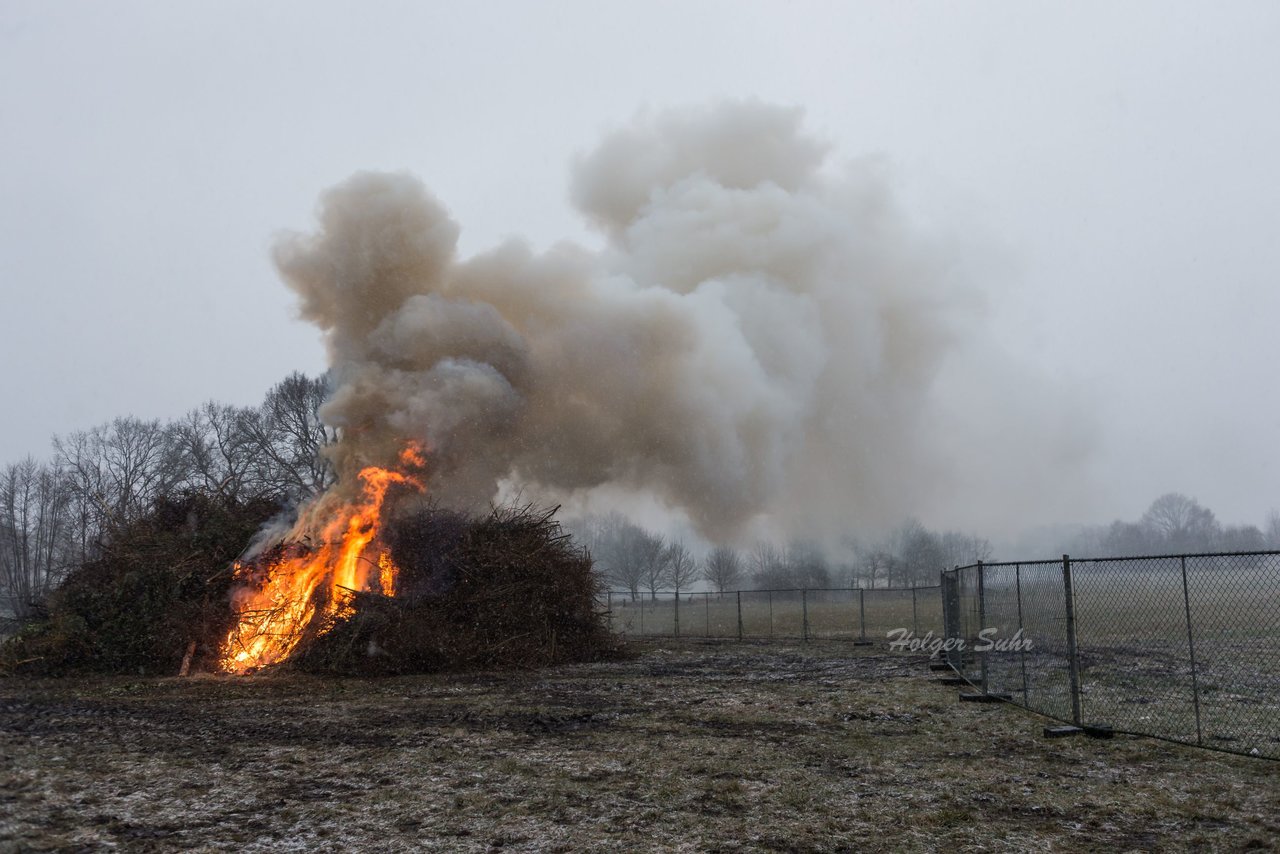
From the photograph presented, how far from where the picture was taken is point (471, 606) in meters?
16.3

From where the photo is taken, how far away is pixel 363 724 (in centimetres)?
941

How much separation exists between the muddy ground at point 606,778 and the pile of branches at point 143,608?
3492mm

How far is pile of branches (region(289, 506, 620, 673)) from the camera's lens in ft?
48.2

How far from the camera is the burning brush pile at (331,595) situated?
580 inches

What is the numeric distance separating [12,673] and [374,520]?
6.14 meters

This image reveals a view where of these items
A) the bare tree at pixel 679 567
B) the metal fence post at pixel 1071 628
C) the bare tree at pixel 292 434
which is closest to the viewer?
the metal fence post at pixel 1071 628

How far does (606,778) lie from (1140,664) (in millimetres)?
11244

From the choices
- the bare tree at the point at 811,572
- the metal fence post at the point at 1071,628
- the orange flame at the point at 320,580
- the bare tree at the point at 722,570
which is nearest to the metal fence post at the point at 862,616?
the orange flame at the point at 320,580

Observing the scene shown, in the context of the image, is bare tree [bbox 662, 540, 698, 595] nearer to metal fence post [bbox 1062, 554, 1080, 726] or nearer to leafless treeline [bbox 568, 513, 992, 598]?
leafless treeline [bbox 568, 513, 992, 598]

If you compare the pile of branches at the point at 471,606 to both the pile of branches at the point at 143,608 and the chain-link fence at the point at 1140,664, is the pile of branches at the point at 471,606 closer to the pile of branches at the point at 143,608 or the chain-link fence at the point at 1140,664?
the pile of branches at the point at 143,608

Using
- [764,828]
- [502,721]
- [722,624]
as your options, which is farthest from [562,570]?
[722,624]

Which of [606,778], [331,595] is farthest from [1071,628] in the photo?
[331,595]

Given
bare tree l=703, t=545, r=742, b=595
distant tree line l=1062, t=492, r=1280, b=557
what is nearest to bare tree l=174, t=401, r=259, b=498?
bare tree l=703, t=545, r=742, b=595

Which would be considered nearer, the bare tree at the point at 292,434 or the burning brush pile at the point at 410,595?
the burning brush pile at the point at 410,595
